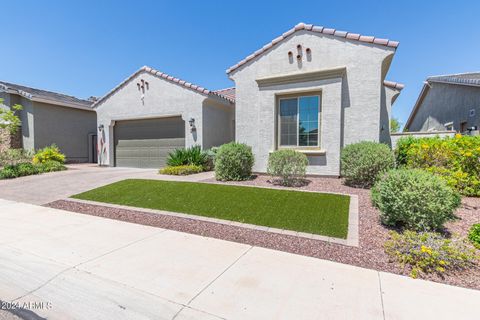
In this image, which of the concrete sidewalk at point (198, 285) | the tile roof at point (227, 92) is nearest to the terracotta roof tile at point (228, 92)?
the tile roof at point (227, 92)

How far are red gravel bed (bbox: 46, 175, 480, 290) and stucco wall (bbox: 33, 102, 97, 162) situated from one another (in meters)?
12.8

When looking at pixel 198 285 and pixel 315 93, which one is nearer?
pixel 198 285

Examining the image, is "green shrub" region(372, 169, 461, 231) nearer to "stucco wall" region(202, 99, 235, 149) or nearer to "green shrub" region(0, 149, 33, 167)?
"stucco wall" region(202, 99, 235, 149)

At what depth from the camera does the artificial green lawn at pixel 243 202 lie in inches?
194

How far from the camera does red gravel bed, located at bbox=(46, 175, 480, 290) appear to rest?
3359 millimetres

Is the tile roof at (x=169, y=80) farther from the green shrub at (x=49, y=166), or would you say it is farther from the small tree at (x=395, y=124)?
the small tree at (x=395, y=124)

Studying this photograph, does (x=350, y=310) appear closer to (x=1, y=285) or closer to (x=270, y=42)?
(x=1, y=285)


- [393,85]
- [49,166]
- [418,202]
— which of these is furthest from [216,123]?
→ [418,202]

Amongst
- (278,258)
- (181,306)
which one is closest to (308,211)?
(278,258)

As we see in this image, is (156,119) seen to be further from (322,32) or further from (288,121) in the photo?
(322,32)

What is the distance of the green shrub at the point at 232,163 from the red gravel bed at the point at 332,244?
3530 mm

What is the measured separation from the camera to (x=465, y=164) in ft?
21.0

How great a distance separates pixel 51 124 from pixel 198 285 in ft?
62.8

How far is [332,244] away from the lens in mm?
4039
